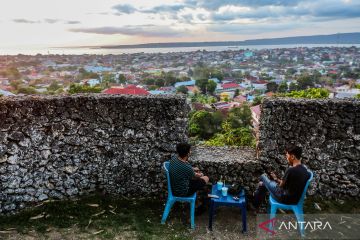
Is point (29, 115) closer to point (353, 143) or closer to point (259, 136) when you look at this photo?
point (259, 136)

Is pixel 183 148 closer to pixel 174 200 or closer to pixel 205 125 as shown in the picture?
pixel 174 200

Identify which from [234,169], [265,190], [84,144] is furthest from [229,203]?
[84,144]

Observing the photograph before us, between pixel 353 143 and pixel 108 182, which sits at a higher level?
pixel 353 143

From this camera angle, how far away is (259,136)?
17.0 ft

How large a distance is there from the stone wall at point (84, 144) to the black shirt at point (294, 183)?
1.81 m

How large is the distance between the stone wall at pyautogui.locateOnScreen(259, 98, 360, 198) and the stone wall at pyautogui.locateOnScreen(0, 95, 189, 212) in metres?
1.39

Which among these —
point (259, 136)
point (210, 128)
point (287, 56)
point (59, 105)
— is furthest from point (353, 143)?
point (287, 56)

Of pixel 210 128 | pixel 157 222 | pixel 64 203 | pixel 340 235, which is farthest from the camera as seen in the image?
pixel 210 128

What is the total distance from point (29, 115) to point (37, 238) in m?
1.81

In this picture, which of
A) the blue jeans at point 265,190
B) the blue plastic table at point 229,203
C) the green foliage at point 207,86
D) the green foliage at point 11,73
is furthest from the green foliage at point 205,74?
the blue plastic table at point 229,203

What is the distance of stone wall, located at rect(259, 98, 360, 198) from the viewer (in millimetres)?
5008

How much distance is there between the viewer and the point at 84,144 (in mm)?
5246

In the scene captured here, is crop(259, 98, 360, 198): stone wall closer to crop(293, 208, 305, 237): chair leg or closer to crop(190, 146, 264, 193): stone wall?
crop(190, 146, 264, 193): stone wall

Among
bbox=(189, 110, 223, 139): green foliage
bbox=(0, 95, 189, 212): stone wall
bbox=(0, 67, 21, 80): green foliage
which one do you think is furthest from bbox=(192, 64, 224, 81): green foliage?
bbox=(0, 95, 189, 212): stone wall
